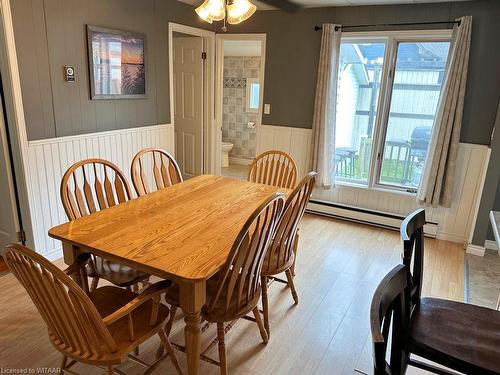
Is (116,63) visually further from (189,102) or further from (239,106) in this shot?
(239,106)

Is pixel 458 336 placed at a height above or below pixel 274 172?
below

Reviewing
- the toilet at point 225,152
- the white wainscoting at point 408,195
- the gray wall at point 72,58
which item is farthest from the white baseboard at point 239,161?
the gray wall at point 72,58

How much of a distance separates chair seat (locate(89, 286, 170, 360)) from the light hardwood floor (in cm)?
46

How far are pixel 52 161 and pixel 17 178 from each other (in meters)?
0.27

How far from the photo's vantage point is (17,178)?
2.70m

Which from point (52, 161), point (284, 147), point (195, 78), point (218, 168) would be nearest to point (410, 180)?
point (284, 147)

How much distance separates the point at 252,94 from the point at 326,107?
2.69 m

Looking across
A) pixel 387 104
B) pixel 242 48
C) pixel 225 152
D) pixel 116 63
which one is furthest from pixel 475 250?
pixel 242 48

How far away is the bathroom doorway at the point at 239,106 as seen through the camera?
20.2ft

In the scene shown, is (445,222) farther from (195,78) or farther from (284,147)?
(195,78)

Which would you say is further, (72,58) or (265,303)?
(72,58)

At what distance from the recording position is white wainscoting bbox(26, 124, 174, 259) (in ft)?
9.00

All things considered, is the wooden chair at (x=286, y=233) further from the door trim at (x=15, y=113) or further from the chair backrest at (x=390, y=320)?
the door trim at (x=15, y=113)

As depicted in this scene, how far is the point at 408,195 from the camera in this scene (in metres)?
3.85
